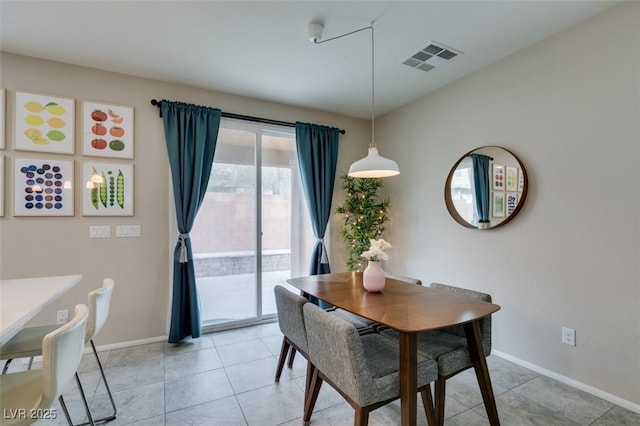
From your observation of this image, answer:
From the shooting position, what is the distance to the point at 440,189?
11.1ft

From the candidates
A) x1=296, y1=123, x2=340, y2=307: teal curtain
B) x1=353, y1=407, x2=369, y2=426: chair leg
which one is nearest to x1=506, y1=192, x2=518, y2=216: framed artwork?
x1=296, y1=123, x2=340, y2=307: teal curtain

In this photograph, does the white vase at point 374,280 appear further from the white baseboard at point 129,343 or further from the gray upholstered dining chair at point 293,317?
the white baseboard at point 129,343

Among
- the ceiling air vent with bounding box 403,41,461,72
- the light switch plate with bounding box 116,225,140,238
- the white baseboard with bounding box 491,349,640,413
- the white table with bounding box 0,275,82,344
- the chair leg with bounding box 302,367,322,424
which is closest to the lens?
the white table with bounding box 0,275,82,344

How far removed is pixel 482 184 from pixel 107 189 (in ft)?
12.0

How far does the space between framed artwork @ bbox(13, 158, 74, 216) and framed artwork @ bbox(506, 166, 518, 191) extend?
4028 mm

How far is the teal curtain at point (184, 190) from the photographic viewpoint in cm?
310

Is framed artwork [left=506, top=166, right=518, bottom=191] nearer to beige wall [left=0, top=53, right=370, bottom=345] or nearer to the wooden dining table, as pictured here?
the wooden dining table

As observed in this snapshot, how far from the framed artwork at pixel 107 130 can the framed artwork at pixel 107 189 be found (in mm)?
130

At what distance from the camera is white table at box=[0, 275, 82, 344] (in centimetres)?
121

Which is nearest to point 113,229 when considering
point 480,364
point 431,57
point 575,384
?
point 480,364

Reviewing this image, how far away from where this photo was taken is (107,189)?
294 cm

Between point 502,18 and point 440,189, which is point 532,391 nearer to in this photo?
point 440,189

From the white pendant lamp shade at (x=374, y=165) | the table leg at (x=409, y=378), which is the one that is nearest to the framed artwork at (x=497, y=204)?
the white pendant lamp shade at (x=374, y=165)

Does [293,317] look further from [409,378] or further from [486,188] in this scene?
[486,188]
